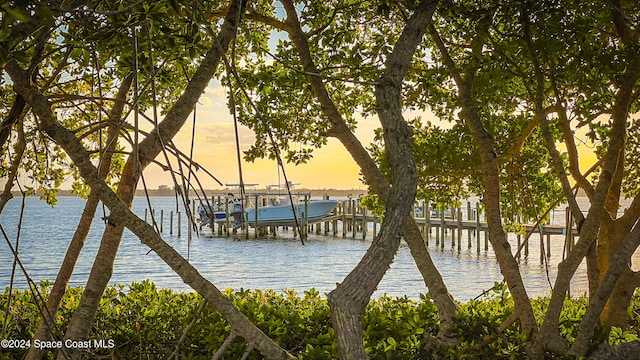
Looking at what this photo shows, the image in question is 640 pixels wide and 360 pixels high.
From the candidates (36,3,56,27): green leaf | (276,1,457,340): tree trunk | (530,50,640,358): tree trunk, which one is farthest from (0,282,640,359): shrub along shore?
(36,3,56,27): green leaf

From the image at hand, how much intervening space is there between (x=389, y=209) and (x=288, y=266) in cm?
2292

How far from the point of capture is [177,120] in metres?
2.09

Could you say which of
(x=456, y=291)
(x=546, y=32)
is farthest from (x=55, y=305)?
(x=456, y=291)

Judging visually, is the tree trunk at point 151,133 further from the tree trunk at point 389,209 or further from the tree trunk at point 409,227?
the tree trunk at point 409,227

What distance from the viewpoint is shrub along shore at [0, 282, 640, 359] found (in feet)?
9.48

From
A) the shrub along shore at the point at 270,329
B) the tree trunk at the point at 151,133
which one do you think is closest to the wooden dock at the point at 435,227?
the shrub along shore at the point at 270,329

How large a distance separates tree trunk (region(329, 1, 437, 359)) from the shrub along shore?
1.13 m

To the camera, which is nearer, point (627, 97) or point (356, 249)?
point (627, 97)

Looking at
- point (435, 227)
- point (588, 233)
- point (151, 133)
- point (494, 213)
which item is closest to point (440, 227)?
point (435, 227)

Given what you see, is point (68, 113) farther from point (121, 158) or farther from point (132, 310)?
point (132, 310)

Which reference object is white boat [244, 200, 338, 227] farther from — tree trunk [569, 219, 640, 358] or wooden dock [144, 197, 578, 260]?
tree trunk [569, 219, 640, 358]

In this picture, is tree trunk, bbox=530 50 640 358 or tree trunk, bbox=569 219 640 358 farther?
tree trunk, bbox=530 50 640 358

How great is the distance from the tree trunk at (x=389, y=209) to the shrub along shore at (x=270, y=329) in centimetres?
113

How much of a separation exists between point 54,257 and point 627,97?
29.4 metres
